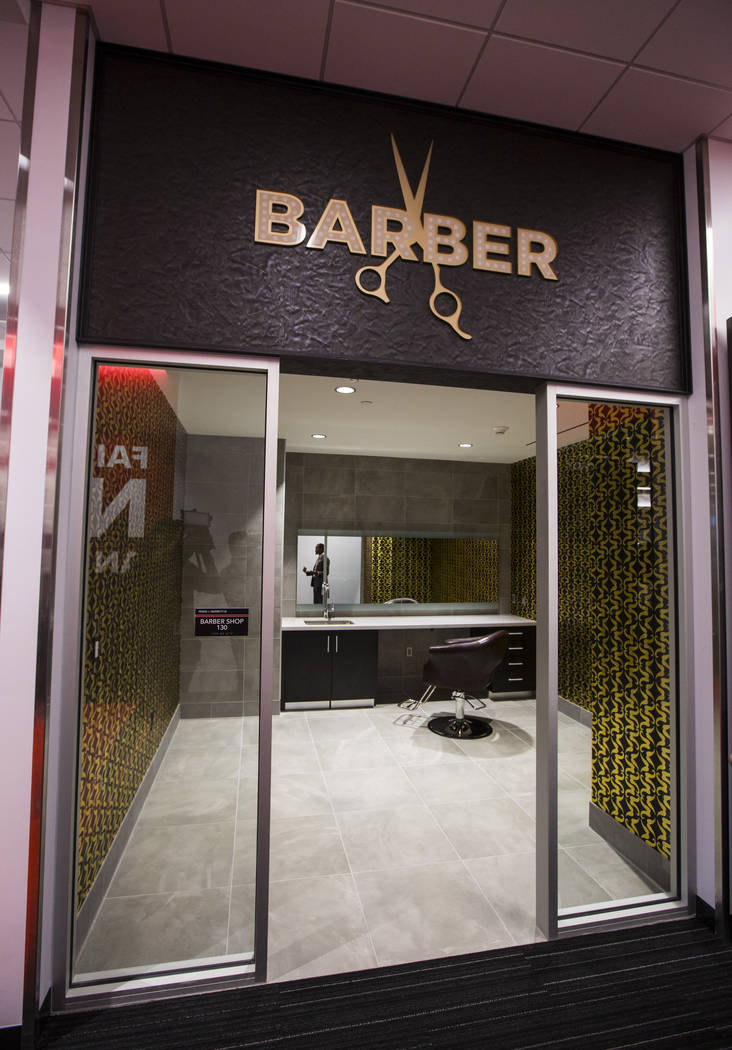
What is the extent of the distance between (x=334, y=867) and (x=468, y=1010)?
38.6 inches

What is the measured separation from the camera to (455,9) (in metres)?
1.73

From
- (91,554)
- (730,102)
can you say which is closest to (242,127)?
(91,554)

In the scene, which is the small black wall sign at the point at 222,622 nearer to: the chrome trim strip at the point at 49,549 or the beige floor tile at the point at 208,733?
the beige floor tile at the point at 208,733

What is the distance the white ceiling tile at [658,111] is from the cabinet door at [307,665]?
424 cm

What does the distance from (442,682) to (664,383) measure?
9.85 feet

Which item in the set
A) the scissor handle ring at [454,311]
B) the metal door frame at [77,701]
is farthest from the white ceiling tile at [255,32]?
the metal door frame at [77,701]

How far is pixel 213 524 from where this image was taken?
201cm

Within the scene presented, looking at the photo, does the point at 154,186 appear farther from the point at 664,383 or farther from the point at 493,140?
the point at 664,383

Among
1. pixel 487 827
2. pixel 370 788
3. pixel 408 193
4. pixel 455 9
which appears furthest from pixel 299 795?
pixel 455 9

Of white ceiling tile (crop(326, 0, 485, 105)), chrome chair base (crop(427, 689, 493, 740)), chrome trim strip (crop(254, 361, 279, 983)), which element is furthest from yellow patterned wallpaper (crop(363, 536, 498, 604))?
white ceiling tile (crop(326, 0, 485, 105))

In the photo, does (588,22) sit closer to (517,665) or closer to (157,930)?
(157,930)

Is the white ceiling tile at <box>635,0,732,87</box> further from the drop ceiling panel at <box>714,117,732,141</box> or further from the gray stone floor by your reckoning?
the gray stone floor

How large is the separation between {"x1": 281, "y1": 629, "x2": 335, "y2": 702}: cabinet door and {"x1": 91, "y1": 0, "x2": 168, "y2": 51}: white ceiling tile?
4201 mm

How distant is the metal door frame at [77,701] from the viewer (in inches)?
66.4
